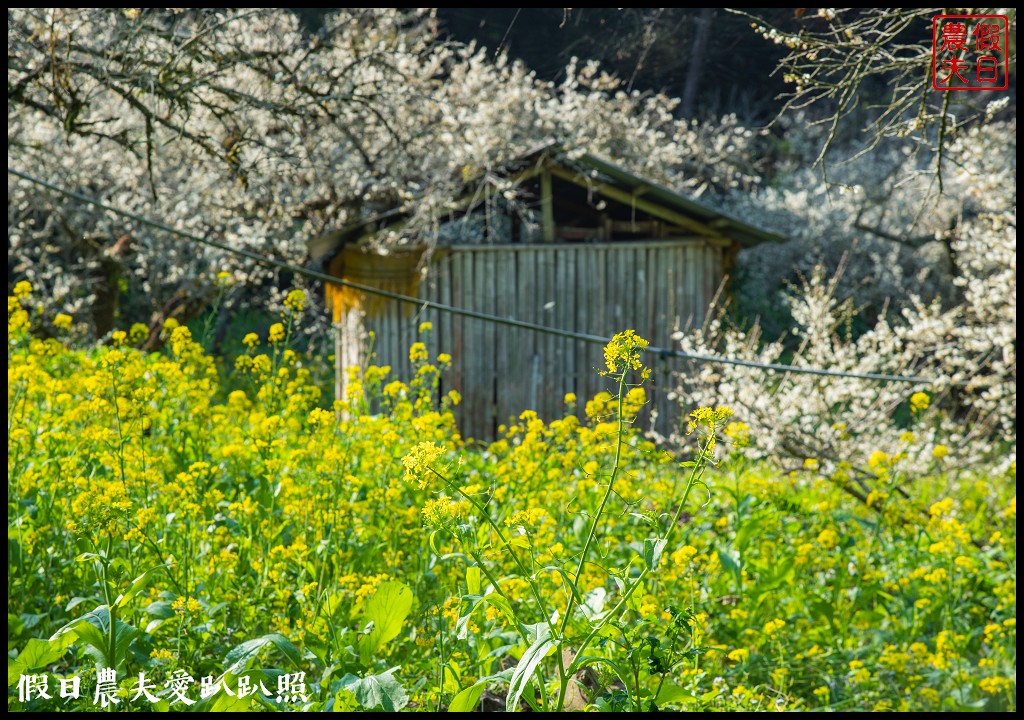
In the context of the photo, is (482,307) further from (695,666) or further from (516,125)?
(695,666)

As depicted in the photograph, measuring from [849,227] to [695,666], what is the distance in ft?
40.8

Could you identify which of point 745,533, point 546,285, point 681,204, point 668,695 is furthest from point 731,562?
point 546,285

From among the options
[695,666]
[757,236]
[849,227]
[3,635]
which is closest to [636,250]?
[757,236]

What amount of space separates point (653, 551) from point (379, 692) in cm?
80

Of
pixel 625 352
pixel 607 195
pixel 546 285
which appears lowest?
pixel 625 352

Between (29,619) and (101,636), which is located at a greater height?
(101,636)

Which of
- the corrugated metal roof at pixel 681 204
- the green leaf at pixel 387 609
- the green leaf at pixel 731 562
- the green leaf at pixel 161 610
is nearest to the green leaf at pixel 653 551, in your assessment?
the green leaf at pixel 387 609

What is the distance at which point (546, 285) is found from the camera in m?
9.25

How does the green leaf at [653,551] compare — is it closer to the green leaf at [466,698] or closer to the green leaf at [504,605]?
the green leaf at [504,605]

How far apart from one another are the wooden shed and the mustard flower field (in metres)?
4.25

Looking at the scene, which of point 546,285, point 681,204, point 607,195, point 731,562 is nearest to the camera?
point 731,562

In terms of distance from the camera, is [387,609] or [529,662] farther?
[387,609]

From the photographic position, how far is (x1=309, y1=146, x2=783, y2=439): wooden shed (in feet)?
28.6

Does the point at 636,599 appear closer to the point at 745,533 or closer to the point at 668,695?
the point at 668,695
